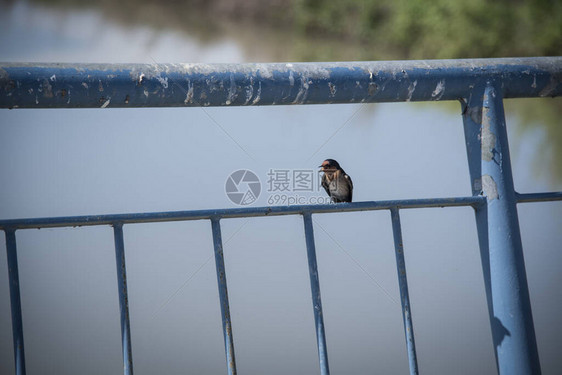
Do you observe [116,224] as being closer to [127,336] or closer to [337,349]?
[127,336]

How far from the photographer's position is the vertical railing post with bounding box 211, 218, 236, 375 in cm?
77

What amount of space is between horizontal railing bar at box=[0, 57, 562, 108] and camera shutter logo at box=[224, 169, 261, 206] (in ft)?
9.20

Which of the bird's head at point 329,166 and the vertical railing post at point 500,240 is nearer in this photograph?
the vertical railing post at point 500,240

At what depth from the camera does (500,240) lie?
866mm

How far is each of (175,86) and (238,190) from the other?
3.07 metres

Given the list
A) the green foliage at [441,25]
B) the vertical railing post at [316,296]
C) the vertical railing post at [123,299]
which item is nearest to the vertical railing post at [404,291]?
the vertical railing post at [316,296]

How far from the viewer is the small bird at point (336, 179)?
210 centimetres

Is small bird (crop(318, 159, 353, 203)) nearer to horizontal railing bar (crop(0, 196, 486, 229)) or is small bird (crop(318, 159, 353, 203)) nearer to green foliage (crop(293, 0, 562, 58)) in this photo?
horizontal railing bar (crop(0, 196, 486, 229))

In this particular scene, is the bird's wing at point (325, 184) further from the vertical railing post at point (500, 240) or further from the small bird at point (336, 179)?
the vertical railing post at point (500, 240)

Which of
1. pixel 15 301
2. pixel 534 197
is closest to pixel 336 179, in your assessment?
pixel 534 197

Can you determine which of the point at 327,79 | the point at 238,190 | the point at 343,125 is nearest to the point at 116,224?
the point at 327,79

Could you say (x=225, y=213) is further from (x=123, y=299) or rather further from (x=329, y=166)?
(x=329, y=166)

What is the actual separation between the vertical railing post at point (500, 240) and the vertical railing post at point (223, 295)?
380 millimetres

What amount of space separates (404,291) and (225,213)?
0.27 metres
